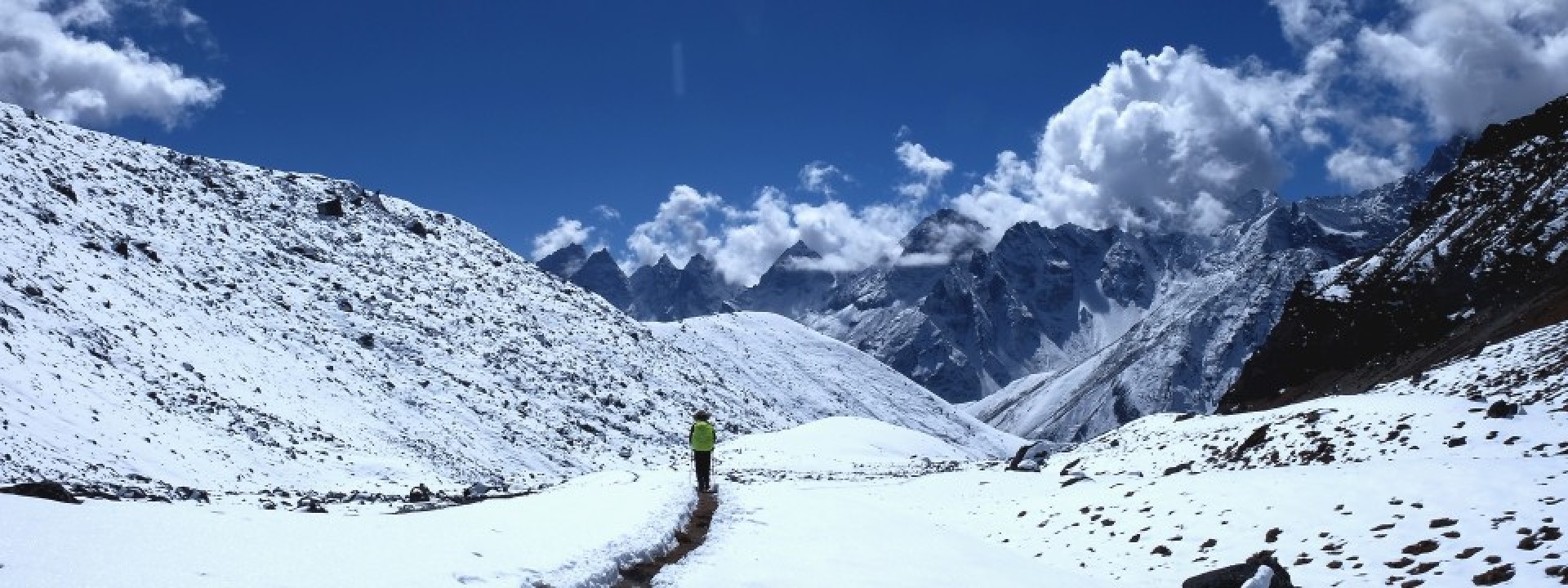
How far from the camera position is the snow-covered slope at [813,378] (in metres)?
104

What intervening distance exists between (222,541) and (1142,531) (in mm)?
16228

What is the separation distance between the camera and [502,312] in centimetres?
7419

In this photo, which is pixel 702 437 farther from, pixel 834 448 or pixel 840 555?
pixel 834 448

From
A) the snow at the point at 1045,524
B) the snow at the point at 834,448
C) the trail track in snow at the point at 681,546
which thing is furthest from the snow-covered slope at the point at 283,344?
the trail track in snow at the point at 681,546

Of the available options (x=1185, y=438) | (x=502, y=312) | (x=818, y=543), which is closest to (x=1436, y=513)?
(x=818, y=543)

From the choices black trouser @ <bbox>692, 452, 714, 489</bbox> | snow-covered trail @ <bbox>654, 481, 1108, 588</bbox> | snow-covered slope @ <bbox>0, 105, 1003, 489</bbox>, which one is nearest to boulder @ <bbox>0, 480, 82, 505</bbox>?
snow-covered trail @ <bbox>654, 481, 1108, 588</bbox>

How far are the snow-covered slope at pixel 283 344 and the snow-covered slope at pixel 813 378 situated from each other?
11528 mm

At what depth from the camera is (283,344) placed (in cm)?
5125

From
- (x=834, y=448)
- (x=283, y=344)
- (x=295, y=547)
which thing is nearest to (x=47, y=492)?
(x=295, y=547)

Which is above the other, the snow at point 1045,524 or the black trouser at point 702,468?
the black trouser at point 702,468

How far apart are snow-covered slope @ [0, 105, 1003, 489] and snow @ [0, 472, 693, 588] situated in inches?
716

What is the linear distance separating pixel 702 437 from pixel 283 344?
36099mm

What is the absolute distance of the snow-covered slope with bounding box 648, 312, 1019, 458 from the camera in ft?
341

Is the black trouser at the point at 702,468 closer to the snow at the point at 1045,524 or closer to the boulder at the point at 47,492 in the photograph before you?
the snow at the point at 1045,524
